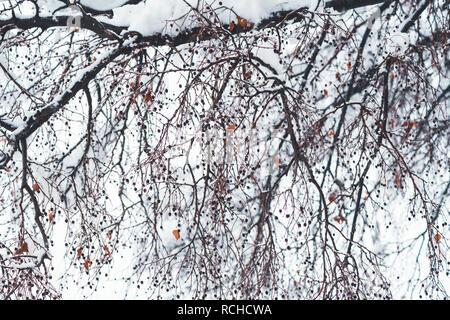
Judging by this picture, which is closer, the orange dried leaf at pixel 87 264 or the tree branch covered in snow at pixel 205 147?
the tree branch covered in snow at pixel 205 147

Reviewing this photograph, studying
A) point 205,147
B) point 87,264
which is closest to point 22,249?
point 87,264

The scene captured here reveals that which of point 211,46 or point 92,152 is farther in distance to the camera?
point 92,152

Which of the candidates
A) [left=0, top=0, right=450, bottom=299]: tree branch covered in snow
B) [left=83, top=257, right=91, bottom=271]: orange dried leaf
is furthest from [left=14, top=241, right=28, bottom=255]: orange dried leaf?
[left=83, top=257, right=91, bottom=271]: orange dried leaf

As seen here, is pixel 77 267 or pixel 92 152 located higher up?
→ pixel 92 152

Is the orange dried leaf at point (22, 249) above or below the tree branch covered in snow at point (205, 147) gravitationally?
below

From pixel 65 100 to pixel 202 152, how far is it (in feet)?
3.92

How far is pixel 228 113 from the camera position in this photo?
2895mm

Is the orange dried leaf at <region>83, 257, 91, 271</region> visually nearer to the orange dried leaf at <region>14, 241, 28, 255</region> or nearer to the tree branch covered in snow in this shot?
the tree branch covered in snow

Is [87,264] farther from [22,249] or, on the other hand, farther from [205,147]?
[205,147]

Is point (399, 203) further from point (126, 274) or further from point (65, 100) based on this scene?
point (65, 100)

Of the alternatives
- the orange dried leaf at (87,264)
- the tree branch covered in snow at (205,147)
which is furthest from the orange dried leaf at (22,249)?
the orange dried leaf at (87,264)

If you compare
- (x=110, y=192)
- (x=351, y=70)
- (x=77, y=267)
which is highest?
(x=351, y=70)

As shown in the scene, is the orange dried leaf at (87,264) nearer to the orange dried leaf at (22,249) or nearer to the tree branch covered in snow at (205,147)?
the tree branch covered in snow at (205,147)
